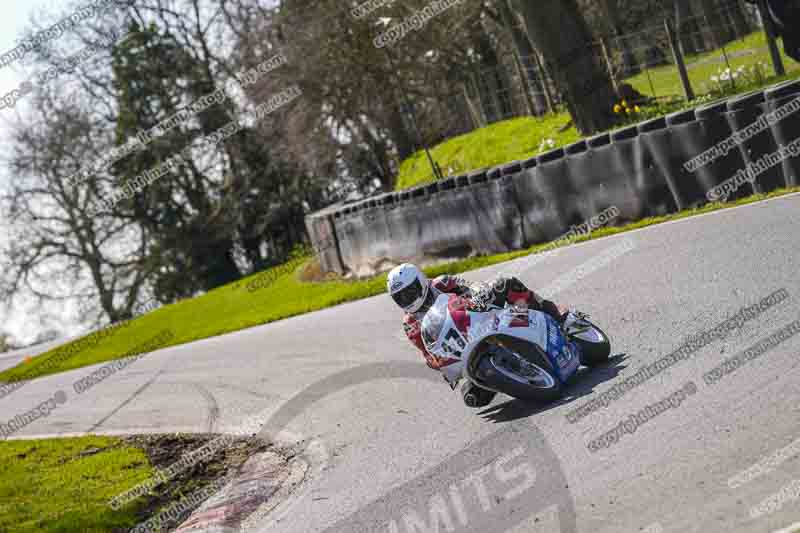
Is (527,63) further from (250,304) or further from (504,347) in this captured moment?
(504,347)

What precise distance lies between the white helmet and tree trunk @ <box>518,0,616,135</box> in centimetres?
1286

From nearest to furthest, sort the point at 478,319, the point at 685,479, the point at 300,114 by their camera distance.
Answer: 1. the point at 685,479
2. the point at 478,319
3. the point at 300,114

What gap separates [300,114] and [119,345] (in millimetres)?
9658

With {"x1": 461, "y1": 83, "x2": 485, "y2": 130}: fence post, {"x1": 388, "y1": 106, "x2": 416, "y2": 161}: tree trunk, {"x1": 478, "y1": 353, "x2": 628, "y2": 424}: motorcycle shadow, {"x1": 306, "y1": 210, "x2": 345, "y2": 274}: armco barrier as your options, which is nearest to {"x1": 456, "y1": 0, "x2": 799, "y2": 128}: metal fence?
{"x1": 461, "y1": 83, "x2": 485, "y2": 130}: fence post

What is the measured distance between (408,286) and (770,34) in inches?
451

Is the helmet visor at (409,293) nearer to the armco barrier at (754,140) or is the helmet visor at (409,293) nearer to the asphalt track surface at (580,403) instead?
the asphalt track surface at (580,403)

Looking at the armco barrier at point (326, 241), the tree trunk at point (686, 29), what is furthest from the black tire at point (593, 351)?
the tree trunk at point (686, 29)

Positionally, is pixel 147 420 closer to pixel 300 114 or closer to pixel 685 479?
pixel 685 479

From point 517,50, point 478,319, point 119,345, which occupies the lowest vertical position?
point 119,345

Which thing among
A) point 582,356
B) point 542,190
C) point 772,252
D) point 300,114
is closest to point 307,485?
point 582,356

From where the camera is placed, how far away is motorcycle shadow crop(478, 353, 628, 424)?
8328 mm

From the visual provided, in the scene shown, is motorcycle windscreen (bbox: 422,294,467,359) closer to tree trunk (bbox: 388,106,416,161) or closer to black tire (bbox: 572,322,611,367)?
black tire (bbox: 572,322,611,367)

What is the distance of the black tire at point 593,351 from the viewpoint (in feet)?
28.9

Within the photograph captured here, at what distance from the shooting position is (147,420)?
14.9 meters
